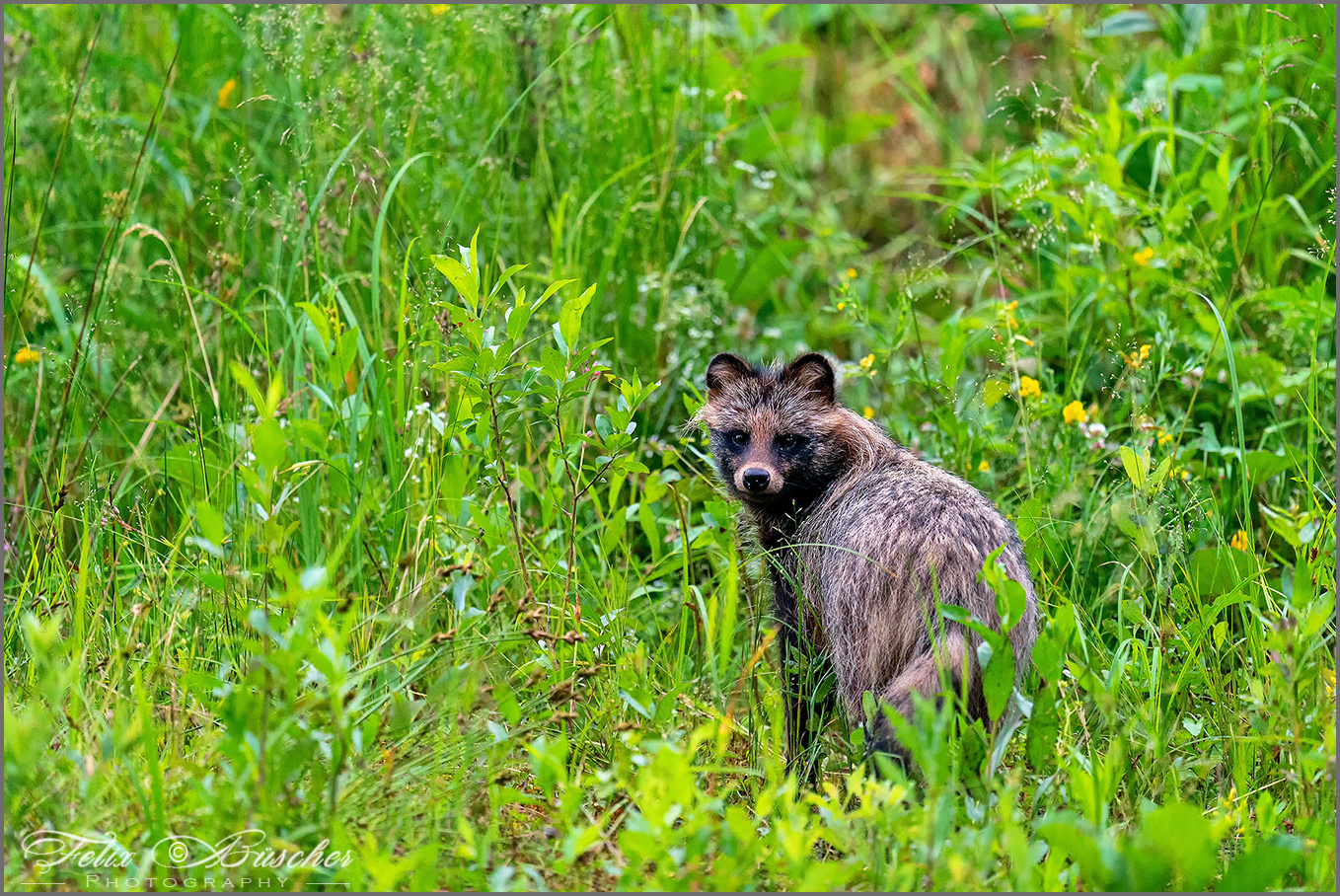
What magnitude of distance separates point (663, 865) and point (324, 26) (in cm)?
401

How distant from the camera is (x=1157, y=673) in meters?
3.73

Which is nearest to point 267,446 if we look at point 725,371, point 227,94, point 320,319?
point 320,319

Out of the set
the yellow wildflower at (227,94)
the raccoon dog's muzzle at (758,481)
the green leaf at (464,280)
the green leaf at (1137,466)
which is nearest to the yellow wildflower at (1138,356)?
the green leaf at (1137,466)

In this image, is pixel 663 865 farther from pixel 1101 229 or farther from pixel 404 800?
pixel 1101 229

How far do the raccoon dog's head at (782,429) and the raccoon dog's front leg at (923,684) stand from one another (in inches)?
38.3

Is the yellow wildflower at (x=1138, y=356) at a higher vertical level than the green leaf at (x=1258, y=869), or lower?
higher

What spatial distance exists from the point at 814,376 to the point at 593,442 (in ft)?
3.50

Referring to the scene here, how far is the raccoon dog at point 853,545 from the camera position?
3.57m

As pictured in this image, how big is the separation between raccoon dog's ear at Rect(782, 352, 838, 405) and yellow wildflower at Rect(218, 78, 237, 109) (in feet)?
10.3

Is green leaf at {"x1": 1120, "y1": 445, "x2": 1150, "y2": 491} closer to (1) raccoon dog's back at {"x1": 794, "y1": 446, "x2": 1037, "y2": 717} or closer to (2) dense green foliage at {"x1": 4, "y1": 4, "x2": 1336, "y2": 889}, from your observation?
(2) dense green foliage at {"x1": 4, "y1": 4, "x2": 1336, "y2": 889}

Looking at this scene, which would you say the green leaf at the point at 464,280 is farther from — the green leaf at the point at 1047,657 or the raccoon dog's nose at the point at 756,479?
the green leaf at the point at 1047,657

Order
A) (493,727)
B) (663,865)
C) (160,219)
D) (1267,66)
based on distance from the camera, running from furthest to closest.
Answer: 1. (160,219)
2. (1267,66)
3. (493,727)
4. (663,865)

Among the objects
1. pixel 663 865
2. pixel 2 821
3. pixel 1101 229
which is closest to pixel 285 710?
pixel 2 821

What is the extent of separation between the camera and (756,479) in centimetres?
427
